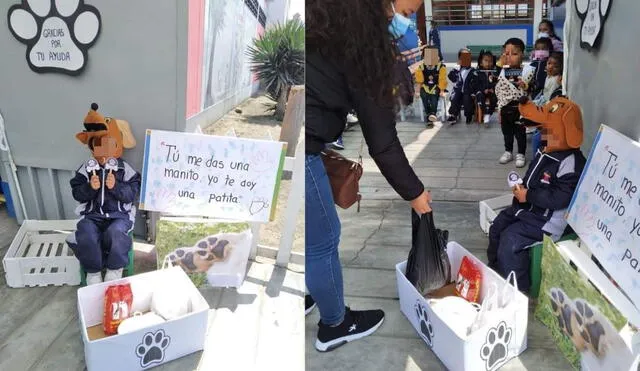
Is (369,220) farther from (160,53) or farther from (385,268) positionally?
(160,53)

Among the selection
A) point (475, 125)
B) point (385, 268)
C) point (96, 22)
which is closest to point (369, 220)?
point (385, 268)

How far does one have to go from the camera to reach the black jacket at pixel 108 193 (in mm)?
1728

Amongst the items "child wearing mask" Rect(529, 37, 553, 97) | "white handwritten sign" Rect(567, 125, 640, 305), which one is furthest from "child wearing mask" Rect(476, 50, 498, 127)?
"white handwritten sign" Rect(567, 125, 640, 305)

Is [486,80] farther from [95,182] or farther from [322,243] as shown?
[322,243]

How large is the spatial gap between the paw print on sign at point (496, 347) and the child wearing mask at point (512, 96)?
5.72ft

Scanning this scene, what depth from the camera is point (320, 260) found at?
1157mm

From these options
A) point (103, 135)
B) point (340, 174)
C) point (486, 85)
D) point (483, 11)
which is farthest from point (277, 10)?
point (483, 11)

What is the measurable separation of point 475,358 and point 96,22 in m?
1.37

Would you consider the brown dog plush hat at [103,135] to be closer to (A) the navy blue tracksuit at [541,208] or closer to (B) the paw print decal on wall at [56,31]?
(B) the paw print decal on wall at [56,31]

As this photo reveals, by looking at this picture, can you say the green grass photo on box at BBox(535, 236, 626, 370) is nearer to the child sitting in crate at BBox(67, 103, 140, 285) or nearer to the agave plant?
the agave plant

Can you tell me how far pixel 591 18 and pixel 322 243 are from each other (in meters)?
1.23

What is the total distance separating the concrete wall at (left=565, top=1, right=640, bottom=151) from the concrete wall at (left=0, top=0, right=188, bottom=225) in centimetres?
116

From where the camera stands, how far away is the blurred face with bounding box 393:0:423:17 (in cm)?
89

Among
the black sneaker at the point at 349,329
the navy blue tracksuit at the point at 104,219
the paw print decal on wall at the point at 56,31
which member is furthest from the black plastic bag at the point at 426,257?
the paw print decal on wall at the point at 56,31
